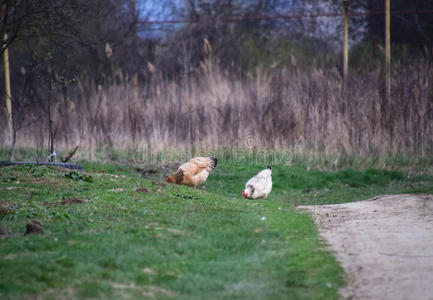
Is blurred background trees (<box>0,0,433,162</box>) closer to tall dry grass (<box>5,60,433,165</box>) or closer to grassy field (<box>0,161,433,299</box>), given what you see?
tall dry grass (<box>5,60,433,165</box>)

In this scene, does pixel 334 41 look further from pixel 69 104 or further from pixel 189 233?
pixel 189 233

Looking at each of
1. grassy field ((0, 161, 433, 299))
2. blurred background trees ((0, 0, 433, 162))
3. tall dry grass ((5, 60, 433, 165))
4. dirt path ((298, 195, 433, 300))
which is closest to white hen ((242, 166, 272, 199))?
grassy field ((0, 161, 433, 299))

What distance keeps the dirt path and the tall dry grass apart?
14.2ft

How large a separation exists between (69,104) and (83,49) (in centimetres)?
823

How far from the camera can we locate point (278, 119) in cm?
1533

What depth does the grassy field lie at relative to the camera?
4.87 m

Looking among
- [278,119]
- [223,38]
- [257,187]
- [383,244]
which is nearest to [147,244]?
[383,244]

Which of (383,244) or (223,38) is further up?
(223,38)

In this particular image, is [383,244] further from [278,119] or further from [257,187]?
[278,119]

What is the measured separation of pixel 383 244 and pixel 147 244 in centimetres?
272

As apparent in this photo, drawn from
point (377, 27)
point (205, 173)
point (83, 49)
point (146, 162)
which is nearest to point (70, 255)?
point (205, 173)

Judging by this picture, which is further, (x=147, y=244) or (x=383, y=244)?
(x=383, y=244)

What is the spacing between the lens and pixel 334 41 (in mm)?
28344

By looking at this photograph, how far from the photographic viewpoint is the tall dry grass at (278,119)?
47.0 feet
